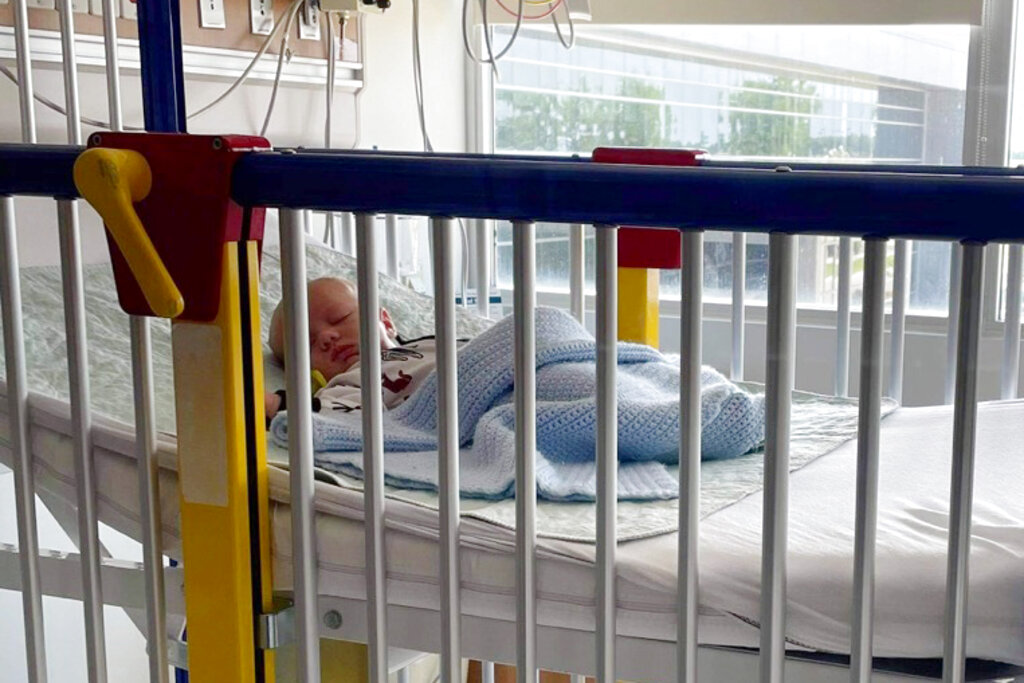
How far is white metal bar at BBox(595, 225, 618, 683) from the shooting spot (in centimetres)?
80

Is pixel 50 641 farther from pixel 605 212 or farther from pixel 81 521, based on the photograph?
pixel 605 212

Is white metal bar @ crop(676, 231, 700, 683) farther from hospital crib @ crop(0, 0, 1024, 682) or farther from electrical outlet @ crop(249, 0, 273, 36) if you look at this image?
electrical outlet @ crop(249, 0, 273, 36)

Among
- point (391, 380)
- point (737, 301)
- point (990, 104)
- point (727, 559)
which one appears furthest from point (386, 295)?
point (990, 104)

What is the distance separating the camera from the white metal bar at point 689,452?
78cm

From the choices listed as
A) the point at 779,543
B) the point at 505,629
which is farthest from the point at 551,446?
the point at 779,543

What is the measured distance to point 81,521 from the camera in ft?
3.23

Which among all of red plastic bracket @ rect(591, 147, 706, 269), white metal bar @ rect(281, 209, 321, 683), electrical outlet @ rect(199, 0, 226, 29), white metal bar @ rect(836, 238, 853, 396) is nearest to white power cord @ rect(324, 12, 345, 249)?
electrical outlet @ rect(199, 0, 226, 29)

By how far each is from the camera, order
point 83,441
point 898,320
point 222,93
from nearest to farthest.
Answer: point 83,441 < point 898,320 < point 222,93

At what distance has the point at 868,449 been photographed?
2.52ft

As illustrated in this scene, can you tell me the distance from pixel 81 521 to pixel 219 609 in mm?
149

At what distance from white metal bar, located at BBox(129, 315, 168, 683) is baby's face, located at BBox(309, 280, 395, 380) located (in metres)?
0.53

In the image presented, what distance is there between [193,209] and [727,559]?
1.57 ft

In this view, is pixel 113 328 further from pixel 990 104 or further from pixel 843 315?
pixel 990 104

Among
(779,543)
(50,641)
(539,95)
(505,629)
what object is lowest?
(50,641)
